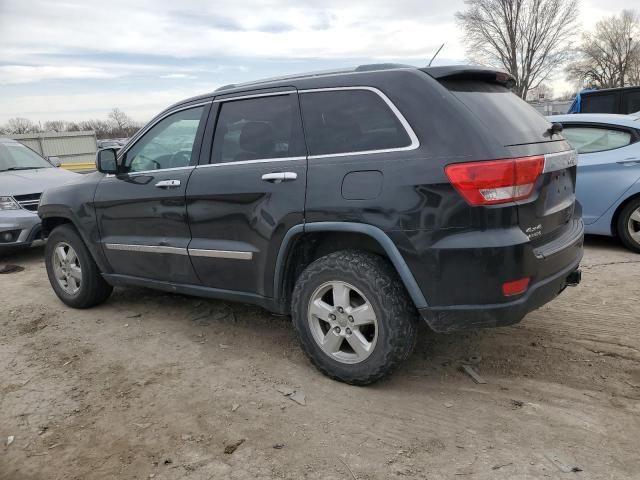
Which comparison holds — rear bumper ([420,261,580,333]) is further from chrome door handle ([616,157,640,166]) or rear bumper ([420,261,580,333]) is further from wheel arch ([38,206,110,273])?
chrome door handle ([616,157,640,166])

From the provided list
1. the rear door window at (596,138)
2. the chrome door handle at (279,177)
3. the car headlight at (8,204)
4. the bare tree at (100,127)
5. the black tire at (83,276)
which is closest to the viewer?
the chrome door handle at (279,177)

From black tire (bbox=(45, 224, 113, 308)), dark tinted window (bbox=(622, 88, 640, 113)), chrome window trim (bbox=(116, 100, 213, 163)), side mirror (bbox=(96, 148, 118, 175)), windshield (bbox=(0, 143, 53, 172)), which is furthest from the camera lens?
dark tinted window (bbox=(622, 88, 640, 113))

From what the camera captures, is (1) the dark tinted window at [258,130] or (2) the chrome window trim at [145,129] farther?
(2) the chrome window trim at [145,129]

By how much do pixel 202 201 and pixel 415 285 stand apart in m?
1.68

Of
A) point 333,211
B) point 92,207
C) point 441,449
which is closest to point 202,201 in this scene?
point 333,211

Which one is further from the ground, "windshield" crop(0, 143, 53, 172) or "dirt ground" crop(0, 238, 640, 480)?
"windshield" crop(0, 143, 53, 172)

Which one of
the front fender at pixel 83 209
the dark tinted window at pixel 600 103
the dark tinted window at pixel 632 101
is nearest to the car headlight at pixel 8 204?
the front fender at pixel 83 209

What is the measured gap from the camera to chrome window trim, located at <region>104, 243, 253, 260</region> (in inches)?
144

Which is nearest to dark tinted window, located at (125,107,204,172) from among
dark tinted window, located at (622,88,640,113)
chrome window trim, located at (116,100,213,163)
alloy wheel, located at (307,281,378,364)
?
chrome window trim, located at (116,100,213,163)

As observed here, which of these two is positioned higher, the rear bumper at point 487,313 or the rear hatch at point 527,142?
the rear hatch at point 527,142

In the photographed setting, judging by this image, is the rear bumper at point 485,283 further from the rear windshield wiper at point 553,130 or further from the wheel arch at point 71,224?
the wheel arch at point 71,224

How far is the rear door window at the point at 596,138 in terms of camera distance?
6145 mm

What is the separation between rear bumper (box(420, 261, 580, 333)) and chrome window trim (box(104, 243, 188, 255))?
1.96m

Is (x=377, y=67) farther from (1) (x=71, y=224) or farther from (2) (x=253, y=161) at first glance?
(1) (x=71, y=224)
